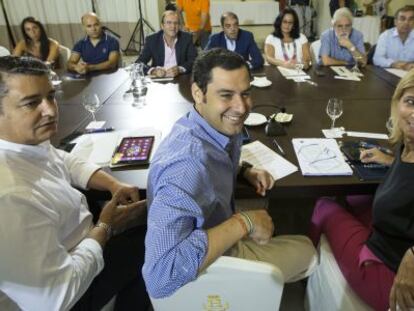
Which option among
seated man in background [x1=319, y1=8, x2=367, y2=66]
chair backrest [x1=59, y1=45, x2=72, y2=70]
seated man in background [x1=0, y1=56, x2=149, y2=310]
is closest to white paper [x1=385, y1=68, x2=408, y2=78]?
seated man in background [x1=319, y1=8, x2=367, y2=66]

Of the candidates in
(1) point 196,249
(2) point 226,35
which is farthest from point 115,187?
(2) point 226,35

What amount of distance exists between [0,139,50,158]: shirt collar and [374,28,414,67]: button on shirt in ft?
10.3

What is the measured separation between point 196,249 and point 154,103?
1.51 m

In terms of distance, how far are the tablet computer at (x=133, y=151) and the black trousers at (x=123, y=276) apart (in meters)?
0.31

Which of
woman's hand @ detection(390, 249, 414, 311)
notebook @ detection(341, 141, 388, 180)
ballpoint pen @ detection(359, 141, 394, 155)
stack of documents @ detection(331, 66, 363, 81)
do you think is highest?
stack of documents @ detection(331, 66, 363, 81)

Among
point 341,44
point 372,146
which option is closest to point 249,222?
point 372,146

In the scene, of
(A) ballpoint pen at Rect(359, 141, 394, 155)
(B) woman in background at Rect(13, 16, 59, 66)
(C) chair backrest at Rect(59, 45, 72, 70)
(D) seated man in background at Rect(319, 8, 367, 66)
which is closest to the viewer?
(A) ballpoint pen at Rect(359, 141, 394, 155)

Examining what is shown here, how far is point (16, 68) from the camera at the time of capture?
0.96 metres

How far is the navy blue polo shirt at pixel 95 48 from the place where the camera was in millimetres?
3307

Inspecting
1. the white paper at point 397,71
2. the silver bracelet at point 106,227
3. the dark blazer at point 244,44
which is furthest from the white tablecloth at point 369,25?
the silver bracelet at point 106,227

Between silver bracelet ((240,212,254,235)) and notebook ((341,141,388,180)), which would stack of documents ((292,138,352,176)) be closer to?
notebook ((341,141,388,180))

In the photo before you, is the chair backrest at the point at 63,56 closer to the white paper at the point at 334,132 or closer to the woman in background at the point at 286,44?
the woman in background at the point at 286,44

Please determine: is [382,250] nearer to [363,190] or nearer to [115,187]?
[363,190]

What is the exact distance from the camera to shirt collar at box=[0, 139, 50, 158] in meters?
0.97
